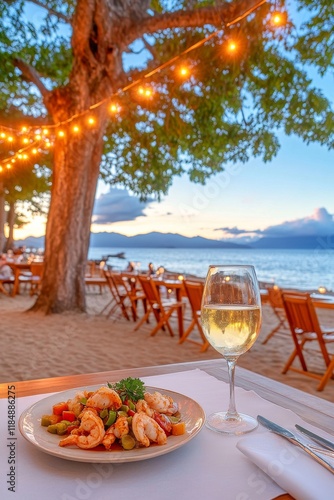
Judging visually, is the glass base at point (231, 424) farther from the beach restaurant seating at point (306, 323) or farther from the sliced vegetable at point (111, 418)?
the beach restaurant seating at point (306, 323)

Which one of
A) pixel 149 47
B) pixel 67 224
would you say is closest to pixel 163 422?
pixel 67 224

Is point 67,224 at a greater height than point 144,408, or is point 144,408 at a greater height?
point 67,224

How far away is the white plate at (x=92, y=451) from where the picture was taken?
624mm

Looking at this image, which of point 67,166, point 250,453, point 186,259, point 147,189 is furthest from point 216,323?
point 186,259

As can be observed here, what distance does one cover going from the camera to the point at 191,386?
42.3 inches

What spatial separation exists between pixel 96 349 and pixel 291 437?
543cm

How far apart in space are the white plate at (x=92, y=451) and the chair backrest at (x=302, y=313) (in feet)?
12.2

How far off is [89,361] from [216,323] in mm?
4634

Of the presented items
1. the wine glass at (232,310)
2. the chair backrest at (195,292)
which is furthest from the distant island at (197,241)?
the wine glass at (232,310)

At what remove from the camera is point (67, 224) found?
838cm

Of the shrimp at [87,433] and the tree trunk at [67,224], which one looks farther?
the tree trunk at [67,224]

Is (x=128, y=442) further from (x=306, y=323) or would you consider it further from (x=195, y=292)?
(x=195, y=292)

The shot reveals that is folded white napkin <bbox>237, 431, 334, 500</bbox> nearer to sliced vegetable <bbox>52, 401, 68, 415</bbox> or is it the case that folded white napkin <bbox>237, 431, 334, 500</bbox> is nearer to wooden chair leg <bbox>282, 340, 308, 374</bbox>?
sliced vegetable <bbox>52, 401, 68, 415</bbox>

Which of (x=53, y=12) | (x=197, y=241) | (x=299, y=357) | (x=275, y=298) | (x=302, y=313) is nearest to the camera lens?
(x=302, y=313)
